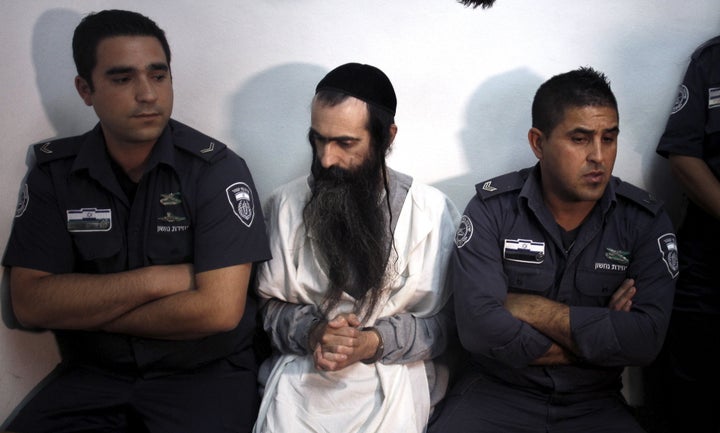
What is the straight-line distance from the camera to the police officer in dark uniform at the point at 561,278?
254 cm

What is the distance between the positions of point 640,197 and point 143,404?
6.96 ft

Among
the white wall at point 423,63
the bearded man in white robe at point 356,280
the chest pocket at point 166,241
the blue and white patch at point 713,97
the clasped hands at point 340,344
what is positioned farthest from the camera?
the white wall at point 423,63

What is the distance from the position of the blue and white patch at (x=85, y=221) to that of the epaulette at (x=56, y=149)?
0.23 metres

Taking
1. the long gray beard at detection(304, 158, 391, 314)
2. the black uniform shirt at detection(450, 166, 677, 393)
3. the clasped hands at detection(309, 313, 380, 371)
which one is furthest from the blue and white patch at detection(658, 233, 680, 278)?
the clasped hands at detection(309, 313, 380, 371)

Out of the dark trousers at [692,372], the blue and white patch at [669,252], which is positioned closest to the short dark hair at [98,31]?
the blue and white patch at [669,252]

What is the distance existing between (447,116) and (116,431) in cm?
196

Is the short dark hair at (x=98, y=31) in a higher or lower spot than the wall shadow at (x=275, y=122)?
higher

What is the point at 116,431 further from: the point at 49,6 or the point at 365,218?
the point at 49,6

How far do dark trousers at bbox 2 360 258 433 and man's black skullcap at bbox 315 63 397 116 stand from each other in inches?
48.6

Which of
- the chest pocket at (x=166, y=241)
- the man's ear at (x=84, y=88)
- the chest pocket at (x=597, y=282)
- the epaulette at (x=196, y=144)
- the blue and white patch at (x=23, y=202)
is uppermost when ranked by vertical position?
the man's ear at (x=84, y=88)

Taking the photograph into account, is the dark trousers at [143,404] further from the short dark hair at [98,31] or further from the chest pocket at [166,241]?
the short dark hair at [98,31]

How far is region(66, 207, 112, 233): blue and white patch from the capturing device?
107 inches

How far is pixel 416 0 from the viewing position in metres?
3.16

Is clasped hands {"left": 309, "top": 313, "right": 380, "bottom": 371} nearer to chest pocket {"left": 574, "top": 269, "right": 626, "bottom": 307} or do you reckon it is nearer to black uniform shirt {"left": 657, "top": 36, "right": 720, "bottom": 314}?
chest pocket {"left": 574, "top": 269, "right": 626, "bottom": 307}
